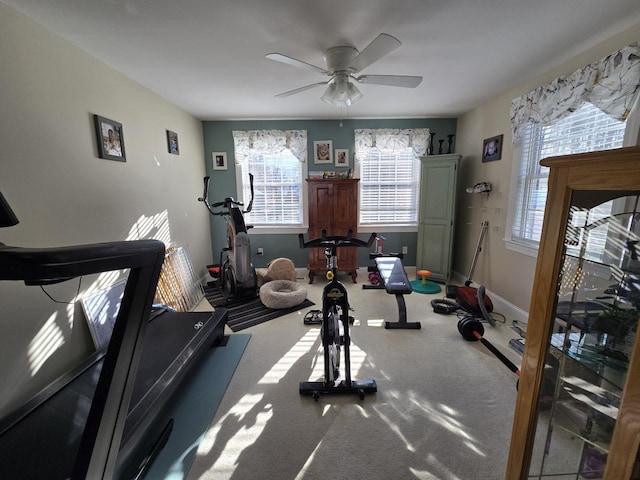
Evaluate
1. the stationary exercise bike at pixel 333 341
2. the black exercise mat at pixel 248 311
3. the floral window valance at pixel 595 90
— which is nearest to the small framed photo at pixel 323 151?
the black exercise mat at pixel 248 311

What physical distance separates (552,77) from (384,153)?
6.71 feet

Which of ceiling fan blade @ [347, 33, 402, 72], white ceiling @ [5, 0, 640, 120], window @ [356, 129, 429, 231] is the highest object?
white ceiling @ [5, 0, 640, 120]

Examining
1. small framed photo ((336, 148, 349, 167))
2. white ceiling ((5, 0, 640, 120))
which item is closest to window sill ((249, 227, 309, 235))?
small framed photo ((336, 148, 349, 167))

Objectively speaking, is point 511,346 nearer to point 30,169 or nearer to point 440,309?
point 440,309

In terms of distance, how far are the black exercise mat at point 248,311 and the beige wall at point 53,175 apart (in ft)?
3.90

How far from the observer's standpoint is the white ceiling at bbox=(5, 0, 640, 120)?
62.2 inches

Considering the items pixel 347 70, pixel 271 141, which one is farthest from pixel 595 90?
pixel 271 141

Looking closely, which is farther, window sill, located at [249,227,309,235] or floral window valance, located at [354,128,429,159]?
window sill, located at [249,227,309,235]

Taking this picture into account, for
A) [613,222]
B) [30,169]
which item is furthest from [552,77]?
[30,169]

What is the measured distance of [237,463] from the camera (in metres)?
1.40

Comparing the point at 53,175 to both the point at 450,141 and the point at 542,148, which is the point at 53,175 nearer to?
the point at 542,148

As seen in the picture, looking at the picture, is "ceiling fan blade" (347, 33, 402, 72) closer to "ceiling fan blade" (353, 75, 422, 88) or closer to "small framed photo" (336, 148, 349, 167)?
"ceiling fan blade" (353, 75, 422, 88)

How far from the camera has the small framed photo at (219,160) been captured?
164 inches

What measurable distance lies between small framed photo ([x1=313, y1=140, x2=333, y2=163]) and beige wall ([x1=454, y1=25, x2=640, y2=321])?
6.35 feet
